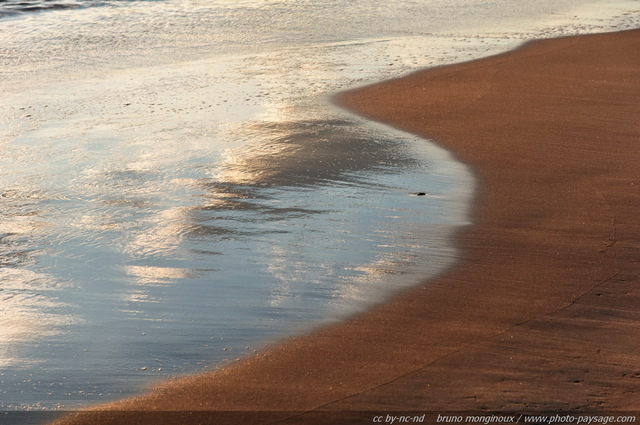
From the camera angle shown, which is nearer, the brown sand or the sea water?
the brown sand

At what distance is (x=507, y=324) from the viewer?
392 centimetres

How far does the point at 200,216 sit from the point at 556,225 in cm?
228

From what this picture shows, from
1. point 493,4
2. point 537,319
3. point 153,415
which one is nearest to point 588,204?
point 537,319

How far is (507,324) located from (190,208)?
249 centimetres

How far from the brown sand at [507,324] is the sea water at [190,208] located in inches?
7.6

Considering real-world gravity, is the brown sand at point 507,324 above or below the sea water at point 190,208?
below

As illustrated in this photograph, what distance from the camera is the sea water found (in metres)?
3.89

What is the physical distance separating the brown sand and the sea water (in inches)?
7.6

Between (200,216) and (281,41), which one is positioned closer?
(200,216)

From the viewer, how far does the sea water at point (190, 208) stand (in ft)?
12.8

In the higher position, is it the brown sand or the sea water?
the sea water

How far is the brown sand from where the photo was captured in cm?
333

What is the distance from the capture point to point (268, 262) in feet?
15.5

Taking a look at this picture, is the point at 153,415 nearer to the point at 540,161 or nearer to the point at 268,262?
the point at 268,262
